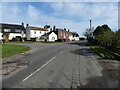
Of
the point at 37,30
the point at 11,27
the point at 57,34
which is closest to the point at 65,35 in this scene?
the point at 57,34

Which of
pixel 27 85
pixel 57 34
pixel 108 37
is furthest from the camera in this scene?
pixel 57 34

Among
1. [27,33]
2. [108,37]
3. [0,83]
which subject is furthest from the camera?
[27,33]

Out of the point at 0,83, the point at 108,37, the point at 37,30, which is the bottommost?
the point at 0,83

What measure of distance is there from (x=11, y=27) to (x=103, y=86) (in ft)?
221

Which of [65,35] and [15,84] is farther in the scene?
[65,35]

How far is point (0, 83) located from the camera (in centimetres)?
709

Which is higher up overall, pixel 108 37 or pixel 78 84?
pixel 108 37

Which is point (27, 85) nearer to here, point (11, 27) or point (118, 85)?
point (118, 85)

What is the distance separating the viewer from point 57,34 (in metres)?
76.2

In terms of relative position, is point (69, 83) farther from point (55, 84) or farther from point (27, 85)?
point (27, 85)

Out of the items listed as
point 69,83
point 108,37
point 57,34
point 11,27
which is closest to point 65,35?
point 57,34

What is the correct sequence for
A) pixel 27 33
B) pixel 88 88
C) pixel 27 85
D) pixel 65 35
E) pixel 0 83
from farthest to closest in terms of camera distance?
1. pixel 65 35
2. pixel 27 33
3. pixel 0 83
4. pixel 27 85
5. pixel 88 88

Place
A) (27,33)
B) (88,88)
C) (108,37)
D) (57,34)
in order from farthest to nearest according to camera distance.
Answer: (57,34) < (27,33) < (108,37) < (88,88)

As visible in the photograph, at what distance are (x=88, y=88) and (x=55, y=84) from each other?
1653mm
